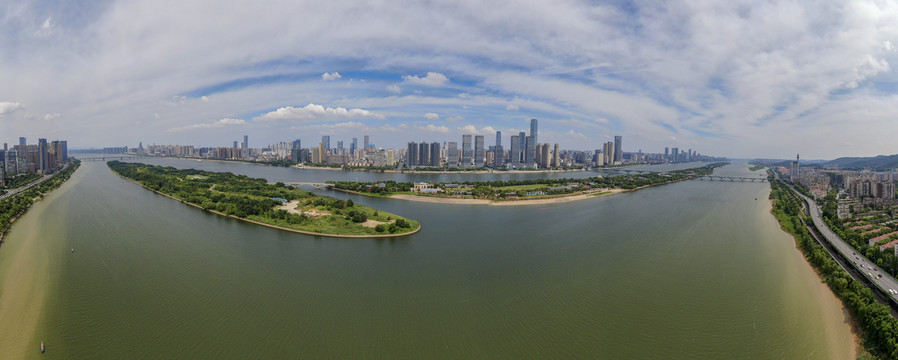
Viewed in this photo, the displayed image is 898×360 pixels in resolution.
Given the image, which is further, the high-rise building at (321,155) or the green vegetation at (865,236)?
the high-rise building at (321,155)

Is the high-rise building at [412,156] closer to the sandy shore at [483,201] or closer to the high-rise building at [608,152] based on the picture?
the sandy shore at [483,201]

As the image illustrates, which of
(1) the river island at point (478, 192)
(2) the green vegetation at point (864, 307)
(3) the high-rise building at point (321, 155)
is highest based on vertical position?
(3) the high-rise building at point (321, 155)

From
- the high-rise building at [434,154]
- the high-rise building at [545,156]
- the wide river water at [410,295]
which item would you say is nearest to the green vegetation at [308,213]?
the wide river water at [410,295]

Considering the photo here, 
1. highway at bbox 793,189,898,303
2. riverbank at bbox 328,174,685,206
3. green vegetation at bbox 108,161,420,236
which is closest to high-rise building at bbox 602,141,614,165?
riverbank at bbox 328,174,685,206

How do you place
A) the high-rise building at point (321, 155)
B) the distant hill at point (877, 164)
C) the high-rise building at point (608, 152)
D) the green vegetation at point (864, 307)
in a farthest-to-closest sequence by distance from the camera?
the high-rise building at point (608, 152) → the high-rise building at point (321, 155) → the distant hill at point (877, 164) → the green vegetation at point (864, 307)

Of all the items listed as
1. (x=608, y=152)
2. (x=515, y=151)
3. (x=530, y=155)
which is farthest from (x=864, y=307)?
(x=608, y=152)

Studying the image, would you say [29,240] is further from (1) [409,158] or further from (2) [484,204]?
(1) [409,158]

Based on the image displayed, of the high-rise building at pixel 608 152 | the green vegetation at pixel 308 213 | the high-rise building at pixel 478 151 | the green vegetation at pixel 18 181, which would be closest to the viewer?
the green vegetation at pixel 308 213

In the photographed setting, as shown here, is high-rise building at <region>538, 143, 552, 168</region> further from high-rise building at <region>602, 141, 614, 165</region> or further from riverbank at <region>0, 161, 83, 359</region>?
riverbank at <region>0, 161, 83, 359</region>

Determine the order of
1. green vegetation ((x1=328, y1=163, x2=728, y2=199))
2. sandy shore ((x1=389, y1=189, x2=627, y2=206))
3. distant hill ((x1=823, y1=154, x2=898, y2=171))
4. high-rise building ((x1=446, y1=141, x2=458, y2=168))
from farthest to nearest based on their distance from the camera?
high-rise building ((x1=446, y1=141, x2=458, y2=168))
distant hill ((x1=823, y1=154, x2=898, y2=171))
green vegetation ((x1=328, y1=163, x2=728, y2=199))
sandy shore ((x1=389, y1=189, x2=627, y2=206))
